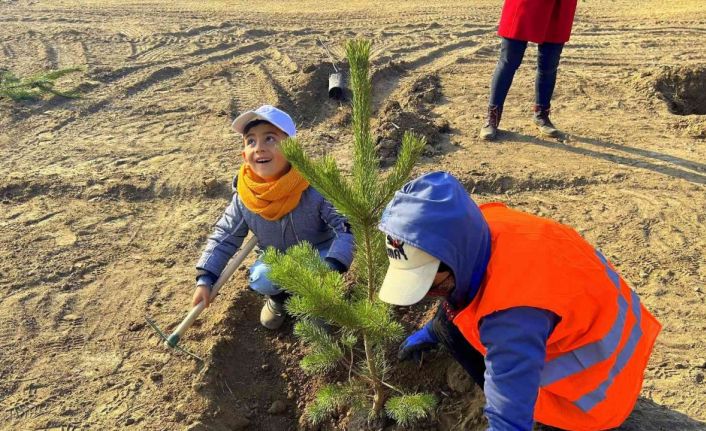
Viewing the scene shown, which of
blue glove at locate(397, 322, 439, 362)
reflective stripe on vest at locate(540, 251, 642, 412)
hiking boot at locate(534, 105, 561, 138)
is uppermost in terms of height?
reflective stripe on vest at locate(540, 251, 642, 412)

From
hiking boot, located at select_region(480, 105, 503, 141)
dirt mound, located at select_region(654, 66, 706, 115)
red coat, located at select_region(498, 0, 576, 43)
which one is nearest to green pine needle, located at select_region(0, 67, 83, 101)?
hiking boot, located at select_region(480, 105, 503, 141)

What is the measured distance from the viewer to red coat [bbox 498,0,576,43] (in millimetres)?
4566

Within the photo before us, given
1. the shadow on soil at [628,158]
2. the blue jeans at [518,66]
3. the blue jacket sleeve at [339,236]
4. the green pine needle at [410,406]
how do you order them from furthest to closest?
1. the blue jeans at [518,66]
2. the shadow on soil at [628,158]
3. the blue jacket sleeve at [339,236]
4. the green pine needle at [410,406]

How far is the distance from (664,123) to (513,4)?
1858 mm

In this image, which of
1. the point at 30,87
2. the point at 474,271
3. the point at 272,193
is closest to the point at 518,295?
the point at 474,271

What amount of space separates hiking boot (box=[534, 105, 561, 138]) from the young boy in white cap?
2722 millimetres

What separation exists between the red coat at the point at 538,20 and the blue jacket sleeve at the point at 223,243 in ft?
9.04

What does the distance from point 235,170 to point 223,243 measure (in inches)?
70.6

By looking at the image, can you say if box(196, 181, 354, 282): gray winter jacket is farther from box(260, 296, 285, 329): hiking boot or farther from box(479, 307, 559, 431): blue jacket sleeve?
box(479, 307, 559, 431): blue jacket sleeve

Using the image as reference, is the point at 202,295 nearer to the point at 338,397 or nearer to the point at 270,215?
the point at 270,215

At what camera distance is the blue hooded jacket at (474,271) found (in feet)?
5.72

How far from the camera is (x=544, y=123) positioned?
17.0 ft

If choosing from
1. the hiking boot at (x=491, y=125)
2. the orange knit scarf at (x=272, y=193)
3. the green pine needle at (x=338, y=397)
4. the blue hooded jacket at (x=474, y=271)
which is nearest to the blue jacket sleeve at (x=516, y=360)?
the blue hooded jacket at (x=474, y=271)

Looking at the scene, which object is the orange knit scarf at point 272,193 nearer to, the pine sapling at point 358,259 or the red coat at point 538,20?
the pine sapling at point 358,259
